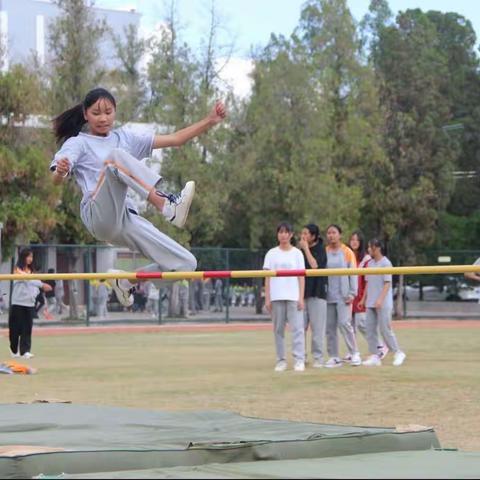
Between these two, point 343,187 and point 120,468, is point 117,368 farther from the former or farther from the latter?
point 343,187

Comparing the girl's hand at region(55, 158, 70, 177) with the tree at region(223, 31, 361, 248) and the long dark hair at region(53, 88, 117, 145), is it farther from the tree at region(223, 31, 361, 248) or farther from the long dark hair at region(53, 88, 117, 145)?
the tree at region(223, 31, 361, 248)

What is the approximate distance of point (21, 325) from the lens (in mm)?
14602

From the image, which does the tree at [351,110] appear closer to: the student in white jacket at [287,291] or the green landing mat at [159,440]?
the student in white jacket at [287,291]

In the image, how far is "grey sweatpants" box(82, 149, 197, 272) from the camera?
6.18 metres

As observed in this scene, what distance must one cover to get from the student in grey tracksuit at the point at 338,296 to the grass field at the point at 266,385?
49cm

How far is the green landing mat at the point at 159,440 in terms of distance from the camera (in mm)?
5023

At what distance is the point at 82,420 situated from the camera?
257 inches

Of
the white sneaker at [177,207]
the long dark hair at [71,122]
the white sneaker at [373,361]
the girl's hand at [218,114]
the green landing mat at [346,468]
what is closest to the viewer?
the green landing mat at [346,468]

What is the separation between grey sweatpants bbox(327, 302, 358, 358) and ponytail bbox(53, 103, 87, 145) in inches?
258

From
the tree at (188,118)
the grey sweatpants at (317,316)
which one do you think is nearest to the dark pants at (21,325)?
the grey sweatpants at (317,316)

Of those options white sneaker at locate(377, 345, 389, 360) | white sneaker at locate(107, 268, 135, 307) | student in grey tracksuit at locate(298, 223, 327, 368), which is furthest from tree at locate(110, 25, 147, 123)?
white sneaker at locate(107, 268, 135, 307)

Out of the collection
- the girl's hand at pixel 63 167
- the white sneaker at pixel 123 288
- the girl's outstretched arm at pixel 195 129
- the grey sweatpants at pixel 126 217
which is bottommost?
the white sneaker at pixel 123 288

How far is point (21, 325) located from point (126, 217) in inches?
330

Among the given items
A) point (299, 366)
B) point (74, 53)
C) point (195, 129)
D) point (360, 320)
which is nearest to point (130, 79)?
point (74, 53)
